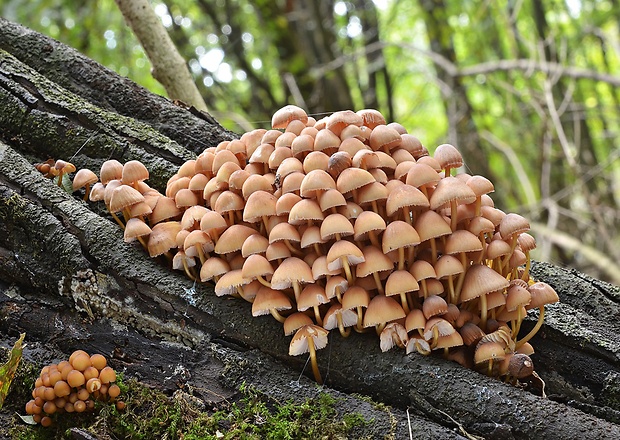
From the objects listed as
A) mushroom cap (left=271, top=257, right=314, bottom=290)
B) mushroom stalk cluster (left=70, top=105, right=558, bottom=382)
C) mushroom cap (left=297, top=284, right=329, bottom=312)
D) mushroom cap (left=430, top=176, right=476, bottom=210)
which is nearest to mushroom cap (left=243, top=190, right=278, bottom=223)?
mushroom stalk cluster (left=70, top=105, right=558, bottom=382)

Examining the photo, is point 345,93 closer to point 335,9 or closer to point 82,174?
point 335,9

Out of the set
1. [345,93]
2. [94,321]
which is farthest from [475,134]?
[94,321]

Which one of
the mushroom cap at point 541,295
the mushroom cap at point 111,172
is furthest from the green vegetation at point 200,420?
the mushroom cap at point 111,172

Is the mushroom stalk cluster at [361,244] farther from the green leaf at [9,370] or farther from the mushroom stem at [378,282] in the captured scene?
the green leaf at [9,370]

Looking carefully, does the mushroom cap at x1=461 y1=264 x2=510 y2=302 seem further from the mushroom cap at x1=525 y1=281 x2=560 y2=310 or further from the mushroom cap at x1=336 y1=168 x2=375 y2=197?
the mushroom cap at x1=336 y1=168 x2=375 y2=197

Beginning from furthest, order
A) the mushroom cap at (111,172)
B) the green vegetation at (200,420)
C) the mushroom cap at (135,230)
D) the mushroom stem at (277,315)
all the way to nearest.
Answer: the mushroom cap at (111,172) → the mushroom cap at (135,230) → the mushroom stem at (277,315) → the green vegetation at (200,420)

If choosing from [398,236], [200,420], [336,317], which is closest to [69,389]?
[200,420]
